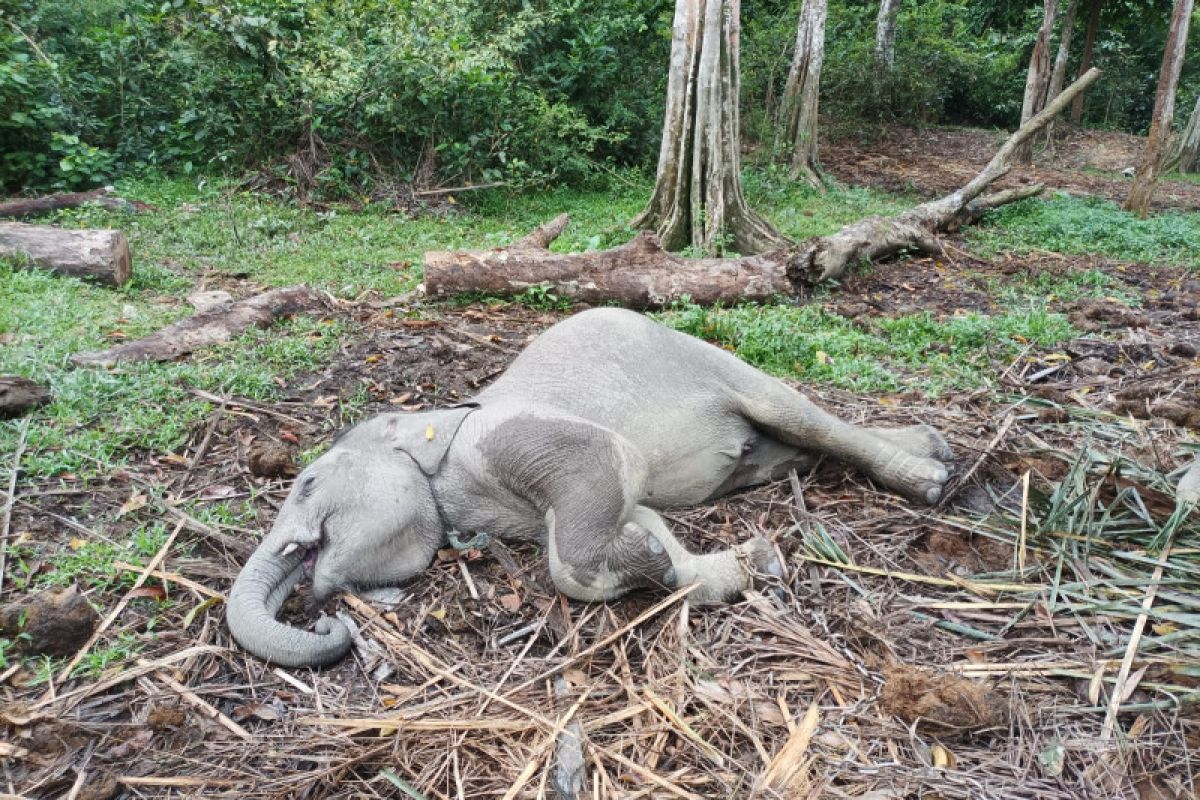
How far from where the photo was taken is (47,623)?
2791 millimetres

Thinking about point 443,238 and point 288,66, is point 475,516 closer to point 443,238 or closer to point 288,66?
point 443,238

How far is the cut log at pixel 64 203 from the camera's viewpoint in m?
8.74

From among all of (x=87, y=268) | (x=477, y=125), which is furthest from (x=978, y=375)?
(x=477, y=125)

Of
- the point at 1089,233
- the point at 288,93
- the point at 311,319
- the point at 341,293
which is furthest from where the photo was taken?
the point at 288,93

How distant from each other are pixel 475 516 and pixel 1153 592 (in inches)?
97.2

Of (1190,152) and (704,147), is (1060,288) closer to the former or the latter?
(704,147)

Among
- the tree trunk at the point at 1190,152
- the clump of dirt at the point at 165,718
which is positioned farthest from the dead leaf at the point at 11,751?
the tree trunk at the point at 1190,152

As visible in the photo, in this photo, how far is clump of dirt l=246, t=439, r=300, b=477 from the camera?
3895mm

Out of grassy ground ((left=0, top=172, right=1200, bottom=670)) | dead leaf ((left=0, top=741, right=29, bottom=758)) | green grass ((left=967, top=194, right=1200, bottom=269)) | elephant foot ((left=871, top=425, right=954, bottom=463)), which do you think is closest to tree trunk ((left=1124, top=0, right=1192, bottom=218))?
green grass ((left=967, top=194, right=1200, bottom=269))

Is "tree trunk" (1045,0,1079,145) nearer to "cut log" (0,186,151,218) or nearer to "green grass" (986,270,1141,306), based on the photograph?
"green grass" (986,270,1141,306)

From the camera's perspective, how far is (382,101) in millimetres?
10273

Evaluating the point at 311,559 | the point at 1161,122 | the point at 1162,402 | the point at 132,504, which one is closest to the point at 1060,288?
the point at 1162,402

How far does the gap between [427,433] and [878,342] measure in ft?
11.8

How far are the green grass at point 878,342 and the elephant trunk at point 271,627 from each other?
10.7 feet
